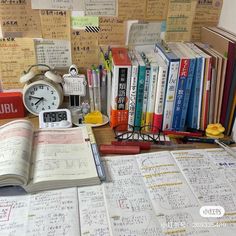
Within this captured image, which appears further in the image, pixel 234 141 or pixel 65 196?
pixel 234 141

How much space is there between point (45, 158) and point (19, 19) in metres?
0.52

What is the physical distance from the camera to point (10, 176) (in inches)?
29.0

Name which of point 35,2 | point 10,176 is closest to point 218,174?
point 10,176

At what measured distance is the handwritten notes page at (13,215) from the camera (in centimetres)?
66


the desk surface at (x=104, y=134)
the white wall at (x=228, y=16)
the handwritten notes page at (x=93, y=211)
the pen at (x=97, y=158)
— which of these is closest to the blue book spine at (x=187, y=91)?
the desk surface at (x=104, y=134)

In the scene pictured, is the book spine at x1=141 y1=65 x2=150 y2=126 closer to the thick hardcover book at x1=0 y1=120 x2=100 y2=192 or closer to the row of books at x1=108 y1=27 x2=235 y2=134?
the row of books at x1=108 y1=27 x2=235 y2=134

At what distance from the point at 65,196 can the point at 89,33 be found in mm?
615

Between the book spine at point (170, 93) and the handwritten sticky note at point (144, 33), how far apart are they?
0.24m

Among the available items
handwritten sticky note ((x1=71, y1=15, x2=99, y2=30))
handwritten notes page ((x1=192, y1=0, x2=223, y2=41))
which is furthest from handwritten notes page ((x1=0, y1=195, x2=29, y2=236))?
handwritten notes page ((x1=192, y1=0, x2=223, y2=41))

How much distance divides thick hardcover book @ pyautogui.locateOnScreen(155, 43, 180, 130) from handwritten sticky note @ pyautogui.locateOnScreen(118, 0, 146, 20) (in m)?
0.15

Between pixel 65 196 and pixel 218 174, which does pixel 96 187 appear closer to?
pixel 65 196

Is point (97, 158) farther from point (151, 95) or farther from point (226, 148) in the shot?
point (226, 148)

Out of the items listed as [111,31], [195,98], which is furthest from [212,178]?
[111,31]

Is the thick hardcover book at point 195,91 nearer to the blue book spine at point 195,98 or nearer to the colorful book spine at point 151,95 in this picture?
the blue book spine at point 195,98
